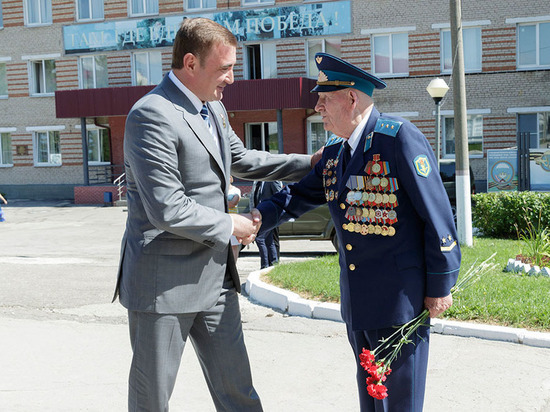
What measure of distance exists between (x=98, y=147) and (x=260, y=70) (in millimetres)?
9060

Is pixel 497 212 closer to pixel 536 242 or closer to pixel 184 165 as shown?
pixel 536 242

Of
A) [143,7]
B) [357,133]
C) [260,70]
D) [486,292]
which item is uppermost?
[143,7]

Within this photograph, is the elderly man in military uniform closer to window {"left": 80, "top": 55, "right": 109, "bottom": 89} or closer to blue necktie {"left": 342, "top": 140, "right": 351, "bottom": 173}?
blue necktie {"left": 342, "top": 140, "right": 351, "bottom": 173}

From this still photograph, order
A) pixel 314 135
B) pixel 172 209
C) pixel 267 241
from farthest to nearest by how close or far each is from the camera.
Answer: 1. pixel 314 135
2. pixel 267 241
3. pixel 172 209

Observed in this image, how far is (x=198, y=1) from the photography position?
29.6 meters

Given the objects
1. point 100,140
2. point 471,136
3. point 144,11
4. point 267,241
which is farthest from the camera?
point 100,140

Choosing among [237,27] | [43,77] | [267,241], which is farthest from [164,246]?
[43,77]

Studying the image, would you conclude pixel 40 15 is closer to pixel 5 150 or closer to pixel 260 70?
pixel 5 150

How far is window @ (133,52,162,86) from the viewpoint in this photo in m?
30.2

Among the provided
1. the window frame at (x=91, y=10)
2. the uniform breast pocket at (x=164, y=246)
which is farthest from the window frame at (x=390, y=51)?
the uniform breast pocket at (x=164, y=246)

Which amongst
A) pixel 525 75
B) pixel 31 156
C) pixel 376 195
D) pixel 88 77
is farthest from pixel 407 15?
pixel 376 195

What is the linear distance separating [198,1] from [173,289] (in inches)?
1120

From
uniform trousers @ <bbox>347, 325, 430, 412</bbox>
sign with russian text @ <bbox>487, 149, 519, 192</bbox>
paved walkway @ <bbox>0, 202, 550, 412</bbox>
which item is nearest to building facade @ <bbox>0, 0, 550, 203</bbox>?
sign with russian text @ <bbox>487, 149, 519, 192</bbox>

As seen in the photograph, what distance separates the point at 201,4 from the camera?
97.0ft
